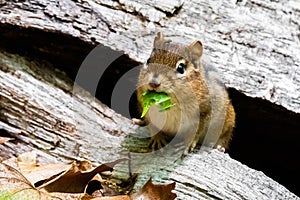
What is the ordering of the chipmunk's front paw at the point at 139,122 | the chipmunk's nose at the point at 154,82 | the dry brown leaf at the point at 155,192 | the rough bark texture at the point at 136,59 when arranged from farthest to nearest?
the chipmunk's front paw at the point at 139,122
the rough bark texture at the point at 136,59
the chipmunk's nose at the point at 154,82
the dry brown leaf at the point at 155,192

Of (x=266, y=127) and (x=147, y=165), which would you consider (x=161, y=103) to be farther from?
(x=266, y=127)

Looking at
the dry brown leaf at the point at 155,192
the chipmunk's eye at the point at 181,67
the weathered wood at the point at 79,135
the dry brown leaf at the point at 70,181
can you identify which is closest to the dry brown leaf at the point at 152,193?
the dry brown leaf at the point at 155,192

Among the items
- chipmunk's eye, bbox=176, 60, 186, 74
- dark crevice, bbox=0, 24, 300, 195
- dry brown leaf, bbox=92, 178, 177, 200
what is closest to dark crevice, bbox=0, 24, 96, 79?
dark crevice, bbox=0, 24, 300, 195

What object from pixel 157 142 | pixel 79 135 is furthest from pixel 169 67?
pixel 79 135

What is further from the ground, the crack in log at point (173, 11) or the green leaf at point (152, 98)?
the crack in log at point (173, 11)

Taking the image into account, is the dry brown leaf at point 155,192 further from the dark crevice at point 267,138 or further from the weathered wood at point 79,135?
the dark crevice at point 267,138

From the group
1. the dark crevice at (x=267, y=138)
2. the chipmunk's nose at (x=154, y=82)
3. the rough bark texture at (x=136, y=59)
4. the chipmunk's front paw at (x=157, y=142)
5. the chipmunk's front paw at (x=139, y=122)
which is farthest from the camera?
the dark crevice at (x=267, y=138)

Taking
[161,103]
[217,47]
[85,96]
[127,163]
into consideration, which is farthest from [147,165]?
[217,47]
